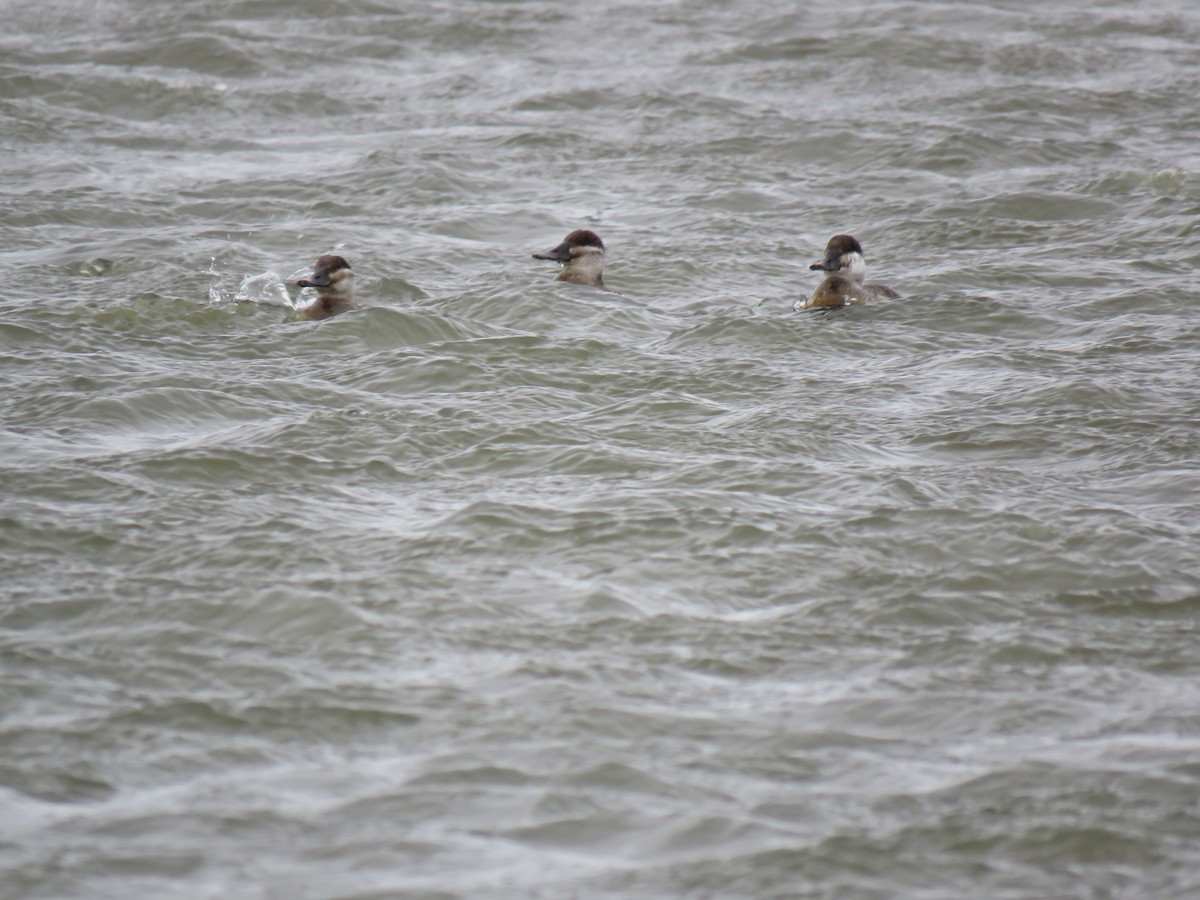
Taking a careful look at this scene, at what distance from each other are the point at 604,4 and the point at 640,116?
506 cm

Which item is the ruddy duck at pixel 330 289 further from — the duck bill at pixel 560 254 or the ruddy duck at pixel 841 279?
the ruddy duck at pixel 841 279

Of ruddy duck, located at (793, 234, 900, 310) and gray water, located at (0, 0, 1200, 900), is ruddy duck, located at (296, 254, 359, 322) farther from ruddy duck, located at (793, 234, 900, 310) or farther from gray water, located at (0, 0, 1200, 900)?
ruddy duck, located at (793, 234, 900, 310)

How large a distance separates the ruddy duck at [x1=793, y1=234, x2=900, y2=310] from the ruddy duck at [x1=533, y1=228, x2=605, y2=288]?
4.82 ft

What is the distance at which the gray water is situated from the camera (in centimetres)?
498

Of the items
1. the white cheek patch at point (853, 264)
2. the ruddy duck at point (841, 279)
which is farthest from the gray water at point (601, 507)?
the white cheek patch at point (853, 264)

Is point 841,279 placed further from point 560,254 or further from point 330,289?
point 330,289

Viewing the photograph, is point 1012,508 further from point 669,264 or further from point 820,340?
point 669,264

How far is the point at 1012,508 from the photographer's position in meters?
7.29

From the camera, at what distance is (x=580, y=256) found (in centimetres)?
1097

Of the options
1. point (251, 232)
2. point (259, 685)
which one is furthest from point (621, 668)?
point (251, 232)

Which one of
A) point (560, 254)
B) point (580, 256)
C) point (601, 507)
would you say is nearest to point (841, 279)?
point (580, 256)

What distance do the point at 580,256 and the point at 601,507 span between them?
3.96 metres

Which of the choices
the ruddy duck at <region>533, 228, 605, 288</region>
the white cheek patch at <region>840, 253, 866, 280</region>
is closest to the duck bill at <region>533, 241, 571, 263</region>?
the ruddy duck at <region>533, 228, 605, 288</region>

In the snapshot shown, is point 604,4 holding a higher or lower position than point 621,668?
higher
